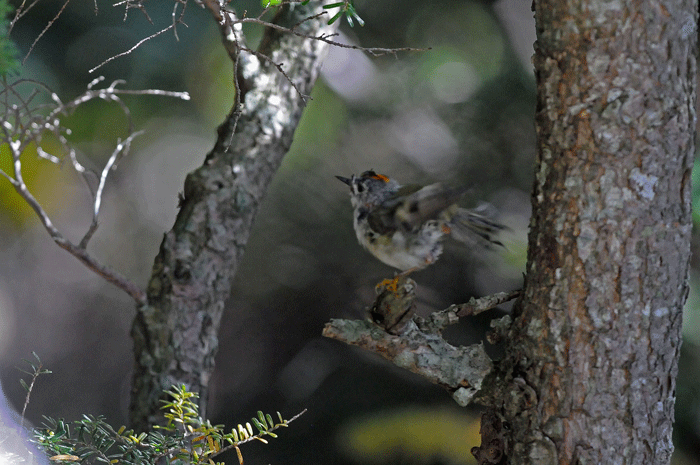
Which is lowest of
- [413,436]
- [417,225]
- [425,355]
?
[413,436]

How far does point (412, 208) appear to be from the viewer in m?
1.17

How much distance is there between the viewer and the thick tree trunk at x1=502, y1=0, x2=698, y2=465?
37.9 inches

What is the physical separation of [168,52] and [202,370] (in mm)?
1800

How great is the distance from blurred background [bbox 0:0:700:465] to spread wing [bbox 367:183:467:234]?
1.19 m

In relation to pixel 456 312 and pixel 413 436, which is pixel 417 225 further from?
pixel 413 436

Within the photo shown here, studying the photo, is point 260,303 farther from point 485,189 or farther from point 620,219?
point 620,219

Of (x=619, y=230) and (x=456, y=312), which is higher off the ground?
(x=619, y=230)

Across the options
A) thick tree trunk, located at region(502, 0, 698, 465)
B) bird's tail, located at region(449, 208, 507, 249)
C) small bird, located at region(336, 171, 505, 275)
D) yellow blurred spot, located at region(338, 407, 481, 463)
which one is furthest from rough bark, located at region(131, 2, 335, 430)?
yellow blurred spot, located at region(338, 407, 481, 463)

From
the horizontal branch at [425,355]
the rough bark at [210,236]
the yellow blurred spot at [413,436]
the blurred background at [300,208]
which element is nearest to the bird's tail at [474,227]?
the horizontal branch at [425,355]

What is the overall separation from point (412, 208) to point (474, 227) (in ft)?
0.69

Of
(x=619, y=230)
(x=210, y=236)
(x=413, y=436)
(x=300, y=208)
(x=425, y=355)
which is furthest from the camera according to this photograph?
(x=300, y=208)

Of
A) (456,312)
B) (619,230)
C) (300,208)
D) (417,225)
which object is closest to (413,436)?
(300,208)

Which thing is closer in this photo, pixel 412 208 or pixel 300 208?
pixel 412 208

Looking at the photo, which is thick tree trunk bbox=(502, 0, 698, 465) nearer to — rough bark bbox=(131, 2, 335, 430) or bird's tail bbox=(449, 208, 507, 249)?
bird's tail bbox=(449, 208, 507, 249)
